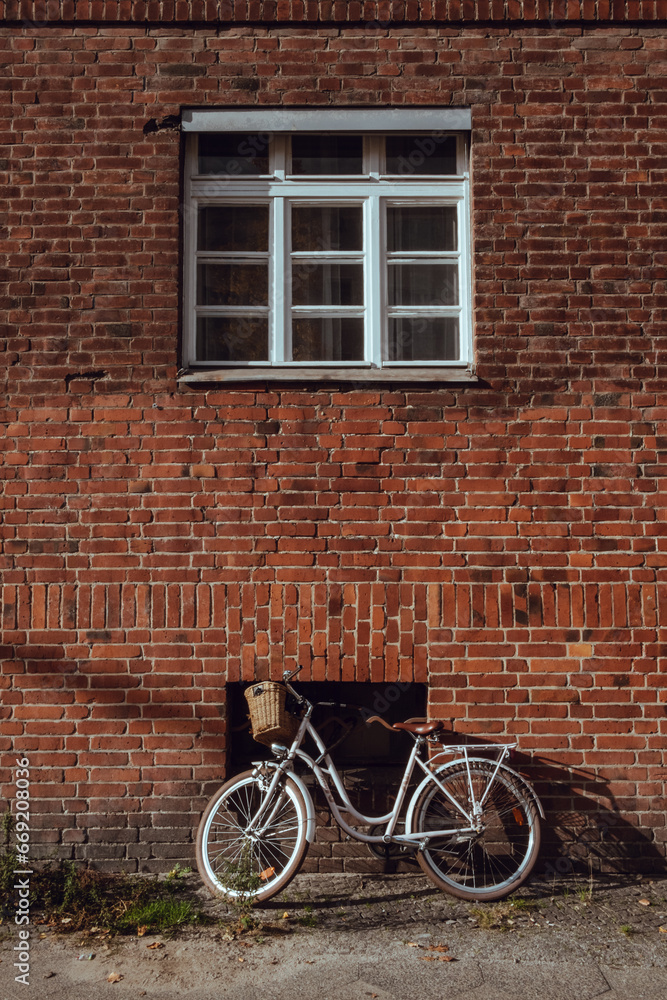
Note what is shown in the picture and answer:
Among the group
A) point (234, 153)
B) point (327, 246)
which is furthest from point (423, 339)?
point (234, 153)

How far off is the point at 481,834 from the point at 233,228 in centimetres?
386

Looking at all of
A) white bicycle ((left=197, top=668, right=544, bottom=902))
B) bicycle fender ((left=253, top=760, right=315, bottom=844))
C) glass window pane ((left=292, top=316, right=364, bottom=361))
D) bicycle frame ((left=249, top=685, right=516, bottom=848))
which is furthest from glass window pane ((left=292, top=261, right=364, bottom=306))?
bicycle fender ((left=253, top=760, right=315, bottom=844))

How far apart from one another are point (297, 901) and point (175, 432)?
2.68m

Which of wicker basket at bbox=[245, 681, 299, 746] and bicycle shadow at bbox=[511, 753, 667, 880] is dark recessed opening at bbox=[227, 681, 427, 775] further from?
bicycle shadow at bbox=[511, 753, 667, 880]

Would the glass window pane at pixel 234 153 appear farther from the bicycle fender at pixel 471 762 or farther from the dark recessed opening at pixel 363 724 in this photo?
the bicycle fender at pixel 471 762

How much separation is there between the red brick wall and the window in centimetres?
22

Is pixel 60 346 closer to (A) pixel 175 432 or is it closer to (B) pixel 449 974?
(A) pixel 175 432

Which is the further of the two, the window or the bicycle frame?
the window

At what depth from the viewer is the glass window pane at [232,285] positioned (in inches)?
190

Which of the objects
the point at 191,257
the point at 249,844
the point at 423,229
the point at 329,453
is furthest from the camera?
the point at 423,229

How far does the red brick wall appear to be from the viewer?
4.41 m

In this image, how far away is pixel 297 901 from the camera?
405cm

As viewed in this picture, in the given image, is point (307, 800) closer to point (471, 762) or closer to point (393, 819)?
point (393, 819)

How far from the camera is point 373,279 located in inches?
189
